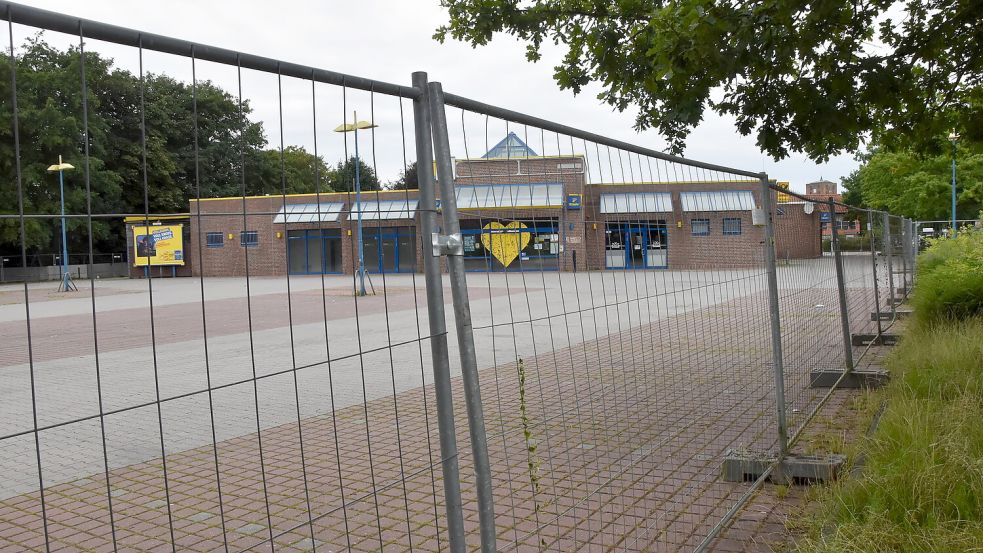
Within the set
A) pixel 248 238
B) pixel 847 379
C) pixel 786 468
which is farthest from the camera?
pixel 847 379

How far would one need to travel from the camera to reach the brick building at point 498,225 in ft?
7.91

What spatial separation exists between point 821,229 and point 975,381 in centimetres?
294

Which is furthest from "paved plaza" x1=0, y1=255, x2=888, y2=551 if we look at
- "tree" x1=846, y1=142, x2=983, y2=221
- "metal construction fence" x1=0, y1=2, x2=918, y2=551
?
"tree" x1=846, y1=142, x2=983, y2=221

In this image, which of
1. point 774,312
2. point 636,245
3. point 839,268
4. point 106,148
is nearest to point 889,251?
point 839,268

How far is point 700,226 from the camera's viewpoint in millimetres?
4879

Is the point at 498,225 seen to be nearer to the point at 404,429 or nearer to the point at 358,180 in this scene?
the point at 358,180

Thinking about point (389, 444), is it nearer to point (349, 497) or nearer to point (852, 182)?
point (349, 497)

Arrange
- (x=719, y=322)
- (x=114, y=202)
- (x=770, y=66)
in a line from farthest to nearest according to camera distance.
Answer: (x=770, y=66) → (x=719, y=322) → (x=114, y=202)

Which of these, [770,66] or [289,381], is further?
[289,381]

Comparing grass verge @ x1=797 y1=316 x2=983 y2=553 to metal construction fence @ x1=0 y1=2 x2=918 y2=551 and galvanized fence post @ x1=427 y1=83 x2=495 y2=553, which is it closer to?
metal construction fence @ x1=0 y1=2 x2=918 y2=551

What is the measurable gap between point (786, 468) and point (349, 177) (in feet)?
12.3

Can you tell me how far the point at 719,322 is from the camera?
652 centimetres

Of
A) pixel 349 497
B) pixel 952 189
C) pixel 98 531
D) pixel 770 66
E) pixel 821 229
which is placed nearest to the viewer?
pixel 98 531

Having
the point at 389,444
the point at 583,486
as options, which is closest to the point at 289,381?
the point at 389,444
